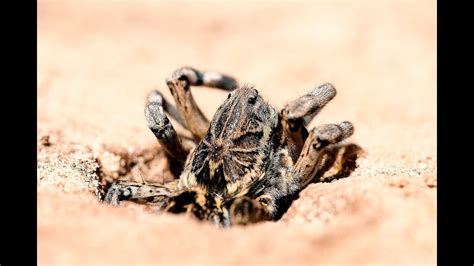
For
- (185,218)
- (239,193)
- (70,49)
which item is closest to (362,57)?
(70,49)

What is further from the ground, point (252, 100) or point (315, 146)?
point (252, 100)

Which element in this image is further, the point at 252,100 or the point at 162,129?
the point at 162,129

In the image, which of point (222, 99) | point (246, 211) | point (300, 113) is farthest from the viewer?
point (222, 99)

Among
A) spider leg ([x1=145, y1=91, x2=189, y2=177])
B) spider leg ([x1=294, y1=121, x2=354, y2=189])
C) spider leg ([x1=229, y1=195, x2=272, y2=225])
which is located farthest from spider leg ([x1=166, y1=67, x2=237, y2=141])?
spider leg ([x1=229, y1=195, x2=272, y2=225])

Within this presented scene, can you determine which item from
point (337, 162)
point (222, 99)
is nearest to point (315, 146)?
point (337, 162)

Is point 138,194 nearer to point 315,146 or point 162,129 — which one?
point 162,129

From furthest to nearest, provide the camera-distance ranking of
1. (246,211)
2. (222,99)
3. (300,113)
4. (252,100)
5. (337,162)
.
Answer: (222,99) → (337,162) → (252,100) → (300,113) → (246,211)
